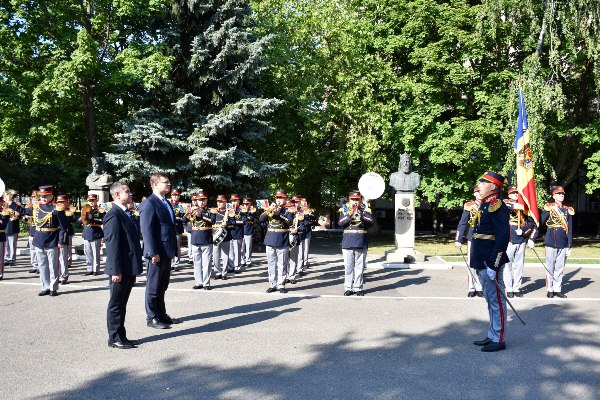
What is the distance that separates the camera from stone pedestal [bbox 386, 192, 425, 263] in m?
14.9

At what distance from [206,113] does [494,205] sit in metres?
14.7

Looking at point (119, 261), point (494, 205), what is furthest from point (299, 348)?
point (494, 205)

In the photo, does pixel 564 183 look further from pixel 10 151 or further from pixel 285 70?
pixel 10 151

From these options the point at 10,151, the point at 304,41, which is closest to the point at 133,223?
the point at 304,41

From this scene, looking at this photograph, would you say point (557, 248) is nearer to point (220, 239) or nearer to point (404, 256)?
point (404, 256)

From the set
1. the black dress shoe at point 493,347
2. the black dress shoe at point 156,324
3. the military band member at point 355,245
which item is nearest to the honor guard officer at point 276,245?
the military band member at point 355,245

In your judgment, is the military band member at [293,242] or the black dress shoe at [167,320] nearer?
the black dress shoe at [167,320]

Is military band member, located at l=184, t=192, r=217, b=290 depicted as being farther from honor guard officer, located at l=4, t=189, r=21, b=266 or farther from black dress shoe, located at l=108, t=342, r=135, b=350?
honor guard officer, located at l=4, t=189, r=21, b=266

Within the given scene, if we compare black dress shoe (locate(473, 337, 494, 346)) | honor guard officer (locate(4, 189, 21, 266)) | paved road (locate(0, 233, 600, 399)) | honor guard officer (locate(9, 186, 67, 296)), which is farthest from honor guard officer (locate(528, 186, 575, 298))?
honor guard officer (locate(4, 189, 21, 266))

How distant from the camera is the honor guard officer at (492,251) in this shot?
6324 millimetres

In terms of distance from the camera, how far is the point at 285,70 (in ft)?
76.1

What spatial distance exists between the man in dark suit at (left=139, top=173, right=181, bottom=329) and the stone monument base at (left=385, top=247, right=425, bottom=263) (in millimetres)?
8458

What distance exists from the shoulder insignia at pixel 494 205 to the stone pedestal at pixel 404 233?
8.28m

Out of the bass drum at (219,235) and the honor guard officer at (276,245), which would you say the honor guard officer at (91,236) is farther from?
the honor guard officer at (276,245)
